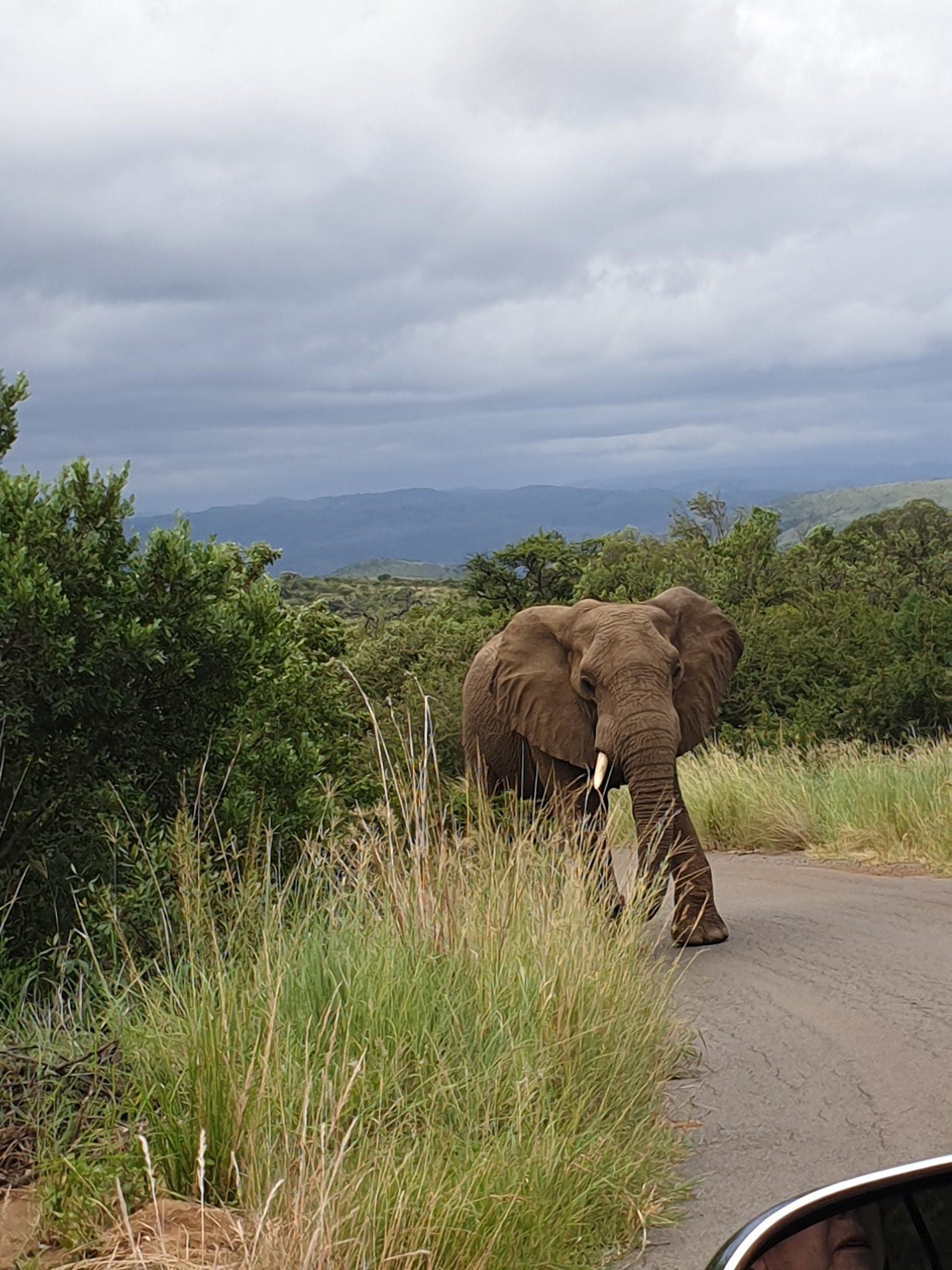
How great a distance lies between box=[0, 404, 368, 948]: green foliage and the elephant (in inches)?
61.8

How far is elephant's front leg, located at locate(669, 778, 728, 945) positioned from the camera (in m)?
8.97

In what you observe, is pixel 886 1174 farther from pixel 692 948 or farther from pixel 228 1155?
pixel 692 948

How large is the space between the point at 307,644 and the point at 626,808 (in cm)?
508

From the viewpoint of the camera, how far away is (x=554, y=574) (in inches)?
1355

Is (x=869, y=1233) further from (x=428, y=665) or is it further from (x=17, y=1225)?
(x=428, y=665)

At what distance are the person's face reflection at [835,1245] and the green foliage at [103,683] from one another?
18.0 feet

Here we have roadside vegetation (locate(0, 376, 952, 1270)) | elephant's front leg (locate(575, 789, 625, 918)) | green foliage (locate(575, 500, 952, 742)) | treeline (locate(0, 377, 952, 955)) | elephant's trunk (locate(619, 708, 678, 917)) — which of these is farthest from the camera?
green foliage (locate(575, 500, 952, 742))

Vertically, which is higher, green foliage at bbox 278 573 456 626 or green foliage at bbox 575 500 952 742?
green foliage at bbox 575 500 952 742

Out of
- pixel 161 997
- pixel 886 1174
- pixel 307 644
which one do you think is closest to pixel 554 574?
pixel 307 644

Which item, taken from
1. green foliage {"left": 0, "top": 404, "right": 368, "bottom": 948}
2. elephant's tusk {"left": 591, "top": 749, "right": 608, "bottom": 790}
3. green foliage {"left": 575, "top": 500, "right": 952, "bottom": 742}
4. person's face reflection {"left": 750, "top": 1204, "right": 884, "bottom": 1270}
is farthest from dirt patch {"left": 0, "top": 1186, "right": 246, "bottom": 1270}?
green foliage {"left": 575, "top": 500, "right": 952, "bottom": 742}

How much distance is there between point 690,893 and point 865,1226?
7.50 meters

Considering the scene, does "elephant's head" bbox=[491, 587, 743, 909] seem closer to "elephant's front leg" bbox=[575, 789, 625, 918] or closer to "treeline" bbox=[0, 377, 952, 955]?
"elephant's front leg" bbox=[575, 789, 625, 918]

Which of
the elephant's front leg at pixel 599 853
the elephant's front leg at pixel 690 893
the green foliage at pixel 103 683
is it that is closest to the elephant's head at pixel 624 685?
the elephant's front leg at pixel 690 893

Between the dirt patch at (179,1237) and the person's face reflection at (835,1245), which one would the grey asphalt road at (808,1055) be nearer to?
the dirt patch at (179,1237)
